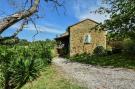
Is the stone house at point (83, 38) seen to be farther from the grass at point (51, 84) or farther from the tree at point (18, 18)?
the tree at point (18, 18)

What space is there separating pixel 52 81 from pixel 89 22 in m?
25.6

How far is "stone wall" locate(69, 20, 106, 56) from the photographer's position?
143 ft

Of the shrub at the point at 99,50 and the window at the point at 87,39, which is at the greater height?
the window at the point at 87,39

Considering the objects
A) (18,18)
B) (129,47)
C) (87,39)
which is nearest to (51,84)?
(18,18)

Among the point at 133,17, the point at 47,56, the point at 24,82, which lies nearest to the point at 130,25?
the point at 133,17

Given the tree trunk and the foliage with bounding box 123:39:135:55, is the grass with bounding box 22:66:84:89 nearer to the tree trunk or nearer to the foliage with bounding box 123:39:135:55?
the tree trunk

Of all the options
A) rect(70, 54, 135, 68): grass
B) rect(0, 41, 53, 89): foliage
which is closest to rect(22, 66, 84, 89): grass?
rect(0, 41, 53, 89): foliage

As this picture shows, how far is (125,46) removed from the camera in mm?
40844

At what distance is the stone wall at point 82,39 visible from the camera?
43594 millimetres

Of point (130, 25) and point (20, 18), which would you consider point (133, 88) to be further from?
point (130, 25)

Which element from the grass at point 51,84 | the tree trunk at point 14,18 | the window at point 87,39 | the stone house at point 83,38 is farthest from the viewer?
the window at point 87,39

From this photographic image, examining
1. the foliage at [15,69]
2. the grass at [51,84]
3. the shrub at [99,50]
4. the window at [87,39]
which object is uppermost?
the window at [87,39]

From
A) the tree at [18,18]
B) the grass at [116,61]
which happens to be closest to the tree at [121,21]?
the grass at [116,61]

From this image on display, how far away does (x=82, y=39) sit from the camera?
44125 mm
